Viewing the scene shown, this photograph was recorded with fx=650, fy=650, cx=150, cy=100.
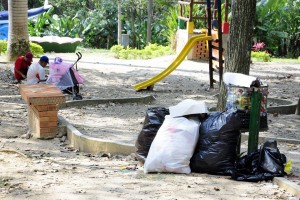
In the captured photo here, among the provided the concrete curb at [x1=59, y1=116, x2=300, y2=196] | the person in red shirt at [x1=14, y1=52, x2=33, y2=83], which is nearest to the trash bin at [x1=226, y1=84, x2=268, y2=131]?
the concrete curb at [x1=59, y1=116, x2=300, y2=196]

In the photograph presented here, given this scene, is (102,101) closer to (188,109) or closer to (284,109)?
(284,109)

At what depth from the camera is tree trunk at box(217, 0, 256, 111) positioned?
9.18 meters

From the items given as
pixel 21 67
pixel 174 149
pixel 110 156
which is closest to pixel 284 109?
pixel 110 156

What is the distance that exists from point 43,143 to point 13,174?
251 cm

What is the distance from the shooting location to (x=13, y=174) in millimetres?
6766

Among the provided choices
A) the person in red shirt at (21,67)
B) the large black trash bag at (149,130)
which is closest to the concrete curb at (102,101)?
the person in red shirt at (21,67)

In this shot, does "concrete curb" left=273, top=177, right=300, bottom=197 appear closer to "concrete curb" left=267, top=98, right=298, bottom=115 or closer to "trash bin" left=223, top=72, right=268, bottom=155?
"trash bin" left=223, top=72, right=268, bottom=155

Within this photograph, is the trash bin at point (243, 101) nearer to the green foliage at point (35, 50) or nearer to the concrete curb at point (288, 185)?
the concrete curb at point (288, 185)

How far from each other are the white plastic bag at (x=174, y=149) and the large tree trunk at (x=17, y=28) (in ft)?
41.3

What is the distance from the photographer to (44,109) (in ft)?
30.9

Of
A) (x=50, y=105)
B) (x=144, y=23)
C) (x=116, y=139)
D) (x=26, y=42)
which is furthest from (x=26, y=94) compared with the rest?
(x=144, y=23)

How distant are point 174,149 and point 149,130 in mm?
634

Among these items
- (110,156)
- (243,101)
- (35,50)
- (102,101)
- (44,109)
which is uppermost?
(243,101)

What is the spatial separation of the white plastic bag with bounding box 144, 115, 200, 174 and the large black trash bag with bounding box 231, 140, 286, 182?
502 millimetres
